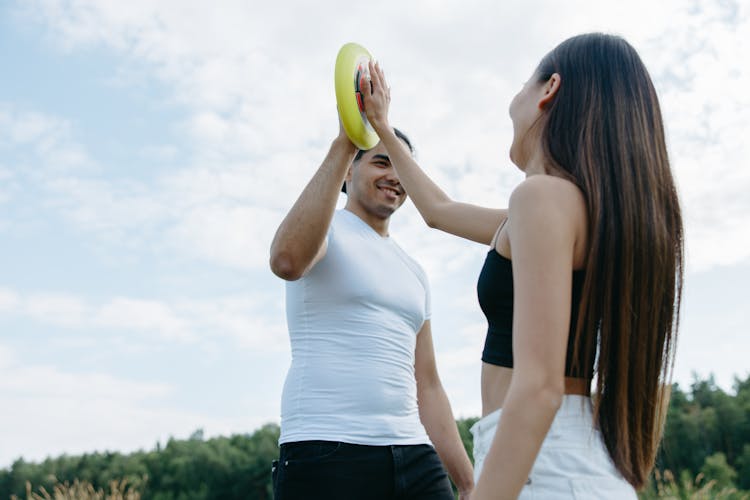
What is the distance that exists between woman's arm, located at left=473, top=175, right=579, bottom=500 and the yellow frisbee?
117 centimetres

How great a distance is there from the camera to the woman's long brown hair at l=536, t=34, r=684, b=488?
4.68ft

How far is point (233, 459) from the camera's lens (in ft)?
39.8

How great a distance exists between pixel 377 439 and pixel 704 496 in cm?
709

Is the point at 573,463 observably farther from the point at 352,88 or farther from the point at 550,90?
the point at 352,88

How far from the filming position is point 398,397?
257cm

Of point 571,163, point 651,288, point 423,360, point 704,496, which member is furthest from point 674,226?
point 704,496

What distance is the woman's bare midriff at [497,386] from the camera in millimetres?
1458

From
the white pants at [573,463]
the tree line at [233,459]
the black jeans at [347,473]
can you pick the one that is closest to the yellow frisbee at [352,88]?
the black jeans at [347,473]

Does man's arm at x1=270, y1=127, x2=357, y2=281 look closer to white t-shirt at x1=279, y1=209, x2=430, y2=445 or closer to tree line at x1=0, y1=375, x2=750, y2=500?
white t-shirt at x1=279, y1=209, x2=430, y2=445

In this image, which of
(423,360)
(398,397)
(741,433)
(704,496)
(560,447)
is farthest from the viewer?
(741,433)

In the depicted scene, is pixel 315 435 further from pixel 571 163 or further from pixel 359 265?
pixel 571 163

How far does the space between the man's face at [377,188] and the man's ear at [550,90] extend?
139 centimetres

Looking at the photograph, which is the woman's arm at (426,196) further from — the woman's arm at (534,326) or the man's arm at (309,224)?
the woman's arm at (534,326)

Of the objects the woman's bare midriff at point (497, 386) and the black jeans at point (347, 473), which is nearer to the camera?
the woman's bare midriff at point (497, 386)
